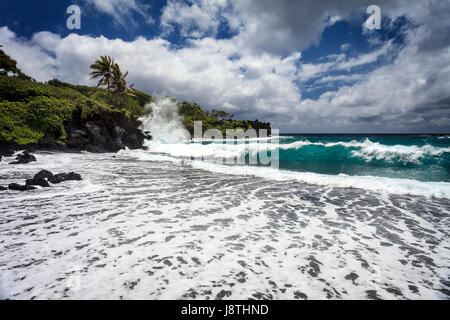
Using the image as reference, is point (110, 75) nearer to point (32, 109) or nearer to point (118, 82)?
point (118, 82)

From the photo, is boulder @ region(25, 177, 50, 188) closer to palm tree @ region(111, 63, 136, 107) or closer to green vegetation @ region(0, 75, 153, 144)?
green vegetation @ region(0, 75, 153, 144)

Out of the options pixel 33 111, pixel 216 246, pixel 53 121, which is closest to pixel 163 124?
pixel 53 121

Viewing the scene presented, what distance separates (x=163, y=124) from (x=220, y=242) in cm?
5134

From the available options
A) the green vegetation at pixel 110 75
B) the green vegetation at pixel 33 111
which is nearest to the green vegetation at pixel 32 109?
the green vegetation at pixel 33 111

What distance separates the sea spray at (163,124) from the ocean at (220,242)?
3510 centimetres

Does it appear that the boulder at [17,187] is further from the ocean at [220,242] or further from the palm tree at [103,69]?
the palm tree at [103,69]

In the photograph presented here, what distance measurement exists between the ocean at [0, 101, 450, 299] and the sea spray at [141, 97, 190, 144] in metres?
35.1

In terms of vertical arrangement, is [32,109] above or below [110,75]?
below

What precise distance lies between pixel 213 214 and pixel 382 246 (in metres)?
3.27

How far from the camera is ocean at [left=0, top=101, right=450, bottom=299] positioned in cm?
224

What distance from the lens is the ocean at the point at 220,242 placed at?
7.34 ft

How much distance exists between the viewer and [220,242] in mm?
3314

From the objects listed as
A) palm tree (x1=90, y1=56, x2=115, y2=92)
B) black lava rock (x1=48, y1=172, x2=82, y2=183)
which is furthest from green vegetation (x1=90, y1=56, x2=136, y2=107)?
black lava rock (x1=48, y1=172, x2=82, y2=183)
